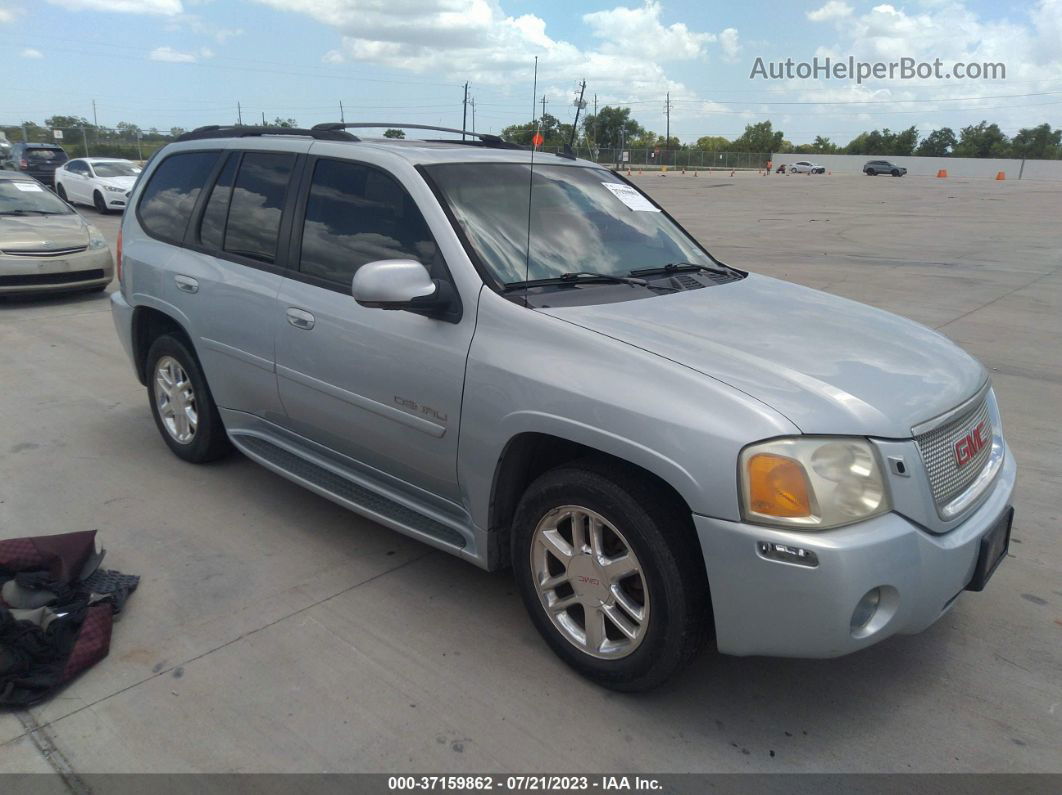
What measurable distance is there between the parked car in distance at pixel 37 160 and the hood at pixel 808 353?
27.2 m

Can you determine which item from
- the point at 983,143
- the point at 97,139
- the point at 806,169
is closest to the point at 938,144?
the point at 983,143

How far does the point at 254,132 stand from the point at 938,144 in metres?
107

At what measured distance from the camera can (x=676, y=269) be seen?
12.6 feet

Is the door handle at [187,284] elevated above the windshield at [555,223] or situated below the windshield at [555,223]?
below

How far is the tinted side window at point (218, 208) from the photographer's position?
435 centimetres

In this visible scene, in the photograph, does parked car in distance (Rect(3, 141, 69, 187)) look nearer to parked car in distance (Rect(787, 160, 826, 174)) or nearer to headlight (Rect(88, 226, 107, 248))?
headlight (Rect(88, 226, 107, 248))

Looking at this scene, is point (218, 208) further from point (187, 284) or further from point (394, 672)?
point (394, 672)

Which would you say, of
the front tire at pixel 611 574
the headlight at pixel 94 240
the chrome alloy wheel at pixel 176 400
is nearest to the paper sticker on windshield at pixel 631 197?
the front tire at pixel 611 574

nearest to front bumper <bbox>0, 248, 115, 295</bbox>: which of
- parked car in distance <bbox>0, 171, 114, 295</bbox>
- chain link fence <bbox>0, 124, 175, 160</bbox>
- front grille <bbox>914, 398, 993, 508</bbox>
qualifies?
parked car in distance <bbox>0, 171, 114, 295</bbox>

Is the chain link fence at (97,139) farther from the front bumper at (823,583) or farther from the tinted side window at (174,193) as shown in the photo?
the front bumper at (823,583)

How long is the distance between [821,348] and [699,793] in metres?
1.51

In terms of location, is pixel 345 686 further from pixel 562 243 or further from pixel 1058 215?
pixel 1058 215

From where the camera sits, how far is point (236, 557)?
3844mm

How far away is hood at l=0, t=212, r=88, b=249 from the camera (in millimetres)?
9602
